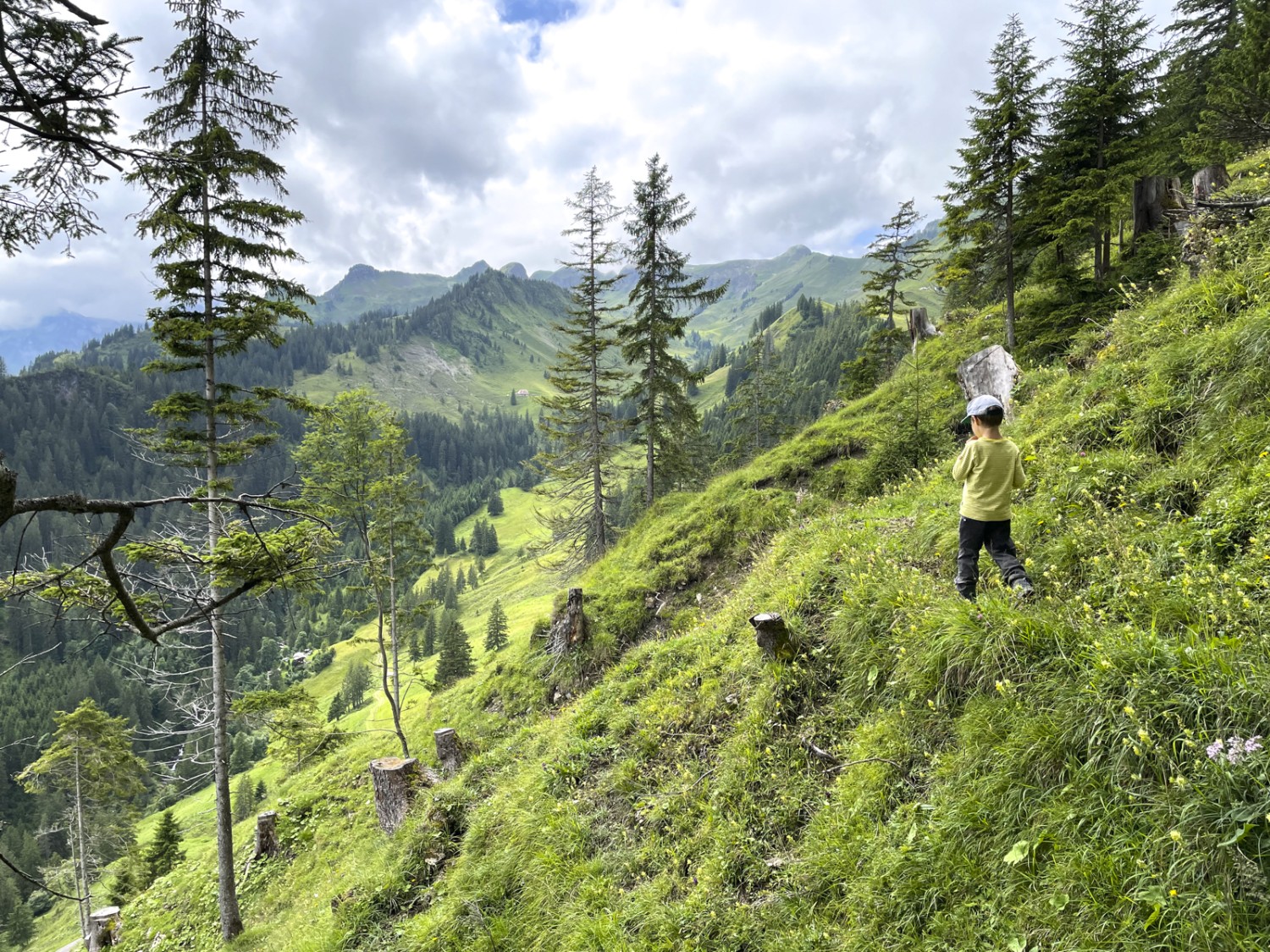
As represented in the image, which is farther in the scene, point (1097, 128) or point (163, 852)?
point (163, 852)

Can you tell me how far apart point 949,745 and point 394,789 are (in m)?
10.4

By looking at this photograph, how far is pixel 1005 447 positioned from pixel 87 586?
9920 mm

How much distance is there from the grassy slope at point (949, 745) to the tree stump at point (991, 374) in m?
2.01

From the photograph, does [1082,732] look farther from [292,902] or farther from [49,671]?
[49,671]

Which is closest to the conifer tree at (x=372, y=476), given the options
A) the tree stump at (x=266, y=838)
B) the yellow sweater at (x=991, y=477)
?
the tree stump at (x=266, y=838)

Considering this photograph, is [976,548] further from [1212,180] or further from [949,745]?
[1212,180]

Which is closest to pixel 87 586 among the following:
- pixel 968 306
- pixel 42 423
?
pixel 968 306

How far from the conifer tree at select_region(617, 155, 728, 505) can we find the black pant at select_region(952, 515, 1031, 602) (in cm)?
1857

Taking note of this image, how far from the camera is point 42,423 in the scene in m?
193

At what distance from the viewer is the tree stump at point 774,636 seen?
6.94 m

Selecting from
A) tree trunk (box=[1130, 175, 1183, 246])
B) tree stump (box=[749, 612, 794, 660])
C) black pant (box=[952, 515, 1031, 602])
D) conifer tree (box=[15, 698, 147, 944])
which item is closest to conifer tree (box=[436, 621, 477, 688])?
conifer tree (box=[15, 698, 147, 944])

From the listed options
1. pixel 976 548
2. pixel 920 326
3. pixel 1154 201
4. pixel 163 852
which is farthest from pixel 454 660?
pixel 1154 201

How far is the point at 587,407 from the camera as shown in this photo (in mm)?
26250

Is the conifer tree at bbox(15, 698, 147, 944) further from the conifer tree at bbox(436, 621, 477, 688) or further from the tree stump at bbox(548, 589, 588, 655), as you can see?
the tree stump at bbox(548, 589, 588, 655)
